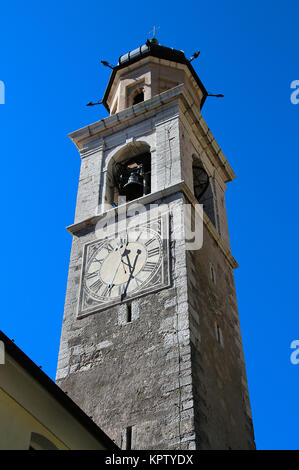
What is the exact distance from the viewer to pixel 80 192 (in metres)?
17.1

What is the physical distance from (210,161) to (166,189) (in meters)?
3.50

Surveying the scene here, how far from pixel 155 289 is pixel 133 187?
375 cm

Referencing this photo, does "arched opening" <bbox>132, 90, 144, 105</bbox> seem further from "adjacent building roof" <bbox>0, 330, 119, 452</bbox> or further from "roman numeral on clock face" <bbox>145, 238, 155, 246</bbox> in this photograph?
"adjacent building roof" <bbox>0, 330, 119, 452</bbox>

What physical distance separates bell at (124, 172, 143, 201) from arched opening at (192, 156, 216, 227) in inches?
63.0

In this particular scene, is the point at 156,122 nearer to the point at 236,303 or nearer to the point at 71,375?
the point at 236,303

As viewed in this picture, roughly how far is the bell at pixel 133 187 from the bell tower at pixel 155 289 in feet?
0.12

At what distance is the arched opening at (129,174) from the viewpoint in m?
16.7

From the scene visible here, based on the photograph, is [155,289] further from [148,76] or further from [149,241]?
[148,76]

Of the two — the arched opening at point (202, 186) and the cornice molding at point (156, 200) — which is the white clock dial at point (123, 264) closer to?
the cornice molding at point (156, 200)

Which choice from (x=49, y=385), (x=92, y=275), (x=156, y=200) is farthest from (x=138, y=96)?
(x=49, y=385)

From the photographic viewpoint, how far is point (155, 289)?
13.5 metres

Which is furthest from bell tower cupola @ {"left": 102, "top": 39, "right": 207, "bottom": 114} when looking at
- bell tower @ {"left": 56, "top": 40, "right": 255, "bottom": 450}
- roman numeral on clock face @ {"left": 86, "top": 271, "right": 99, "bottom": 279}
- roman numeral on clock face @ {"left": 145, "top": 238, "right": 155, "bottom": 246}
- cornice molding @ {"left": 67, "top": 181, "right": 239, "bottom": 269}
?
roman numeral on clock face @ {"left": 86, "top": 271, "right": 99, "bottom": 279}

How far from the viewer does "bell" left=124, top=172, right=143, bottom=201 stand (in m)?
16.6
